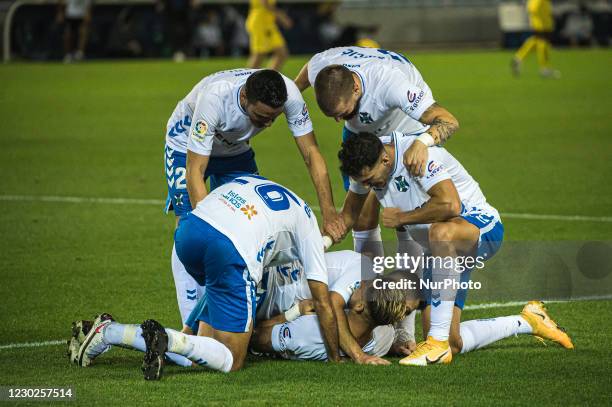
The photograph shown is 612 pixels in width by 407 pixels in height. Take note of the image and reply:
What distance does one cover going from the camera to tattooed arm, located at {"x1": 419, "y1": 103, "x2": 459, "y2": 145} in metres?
7.41

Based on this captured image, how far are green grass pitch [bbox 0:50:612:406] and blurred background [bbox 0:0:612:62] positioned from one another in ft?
16.1

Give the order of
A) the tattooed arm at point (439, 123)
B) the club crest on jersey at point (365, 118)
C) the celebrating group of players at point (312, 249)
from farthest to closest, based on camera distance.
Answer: the club crest on jersey at point (365, 118)
the tattooed arm at point (439, 123)
the celebrating group of players at point (312, 249)

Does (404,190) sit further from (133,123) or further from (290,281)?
(133,123)

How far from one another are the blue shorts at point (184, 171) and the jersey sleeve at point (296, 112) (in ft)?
1.96

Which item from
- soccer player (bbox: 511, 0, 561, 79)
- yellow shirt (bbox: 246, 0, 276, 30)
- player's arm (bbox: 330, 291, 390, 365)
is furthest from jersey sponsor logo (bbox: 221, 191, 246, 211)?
soccer player (bbox: 511, 0, 561, 79)

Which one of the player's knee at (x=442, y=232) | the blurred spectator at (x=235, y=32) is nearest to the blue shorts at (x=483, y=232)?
the player's knee at (x=442, y=232)

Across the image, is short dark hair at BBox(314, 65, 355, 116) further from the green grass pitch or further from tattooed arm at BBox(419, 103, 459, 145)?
the green grass pitch

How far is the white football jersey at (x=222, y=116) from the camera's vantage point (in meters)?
7.72

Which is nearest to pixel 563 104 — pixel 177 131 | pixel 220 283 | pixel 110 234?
pixel 110 234

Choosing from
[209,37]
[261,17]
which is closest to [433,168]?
[261,17]

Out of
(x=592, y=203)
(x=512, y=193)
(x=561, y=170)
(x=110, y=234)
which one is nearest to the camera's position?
(x=110, y=234)

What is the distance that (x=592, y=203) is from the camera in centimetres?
1245

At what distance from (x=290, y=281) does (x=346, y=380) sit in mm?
1161

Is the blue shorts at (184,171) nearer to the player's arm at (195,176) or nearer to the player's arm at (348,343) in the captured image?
the player's arm at (195,176)
